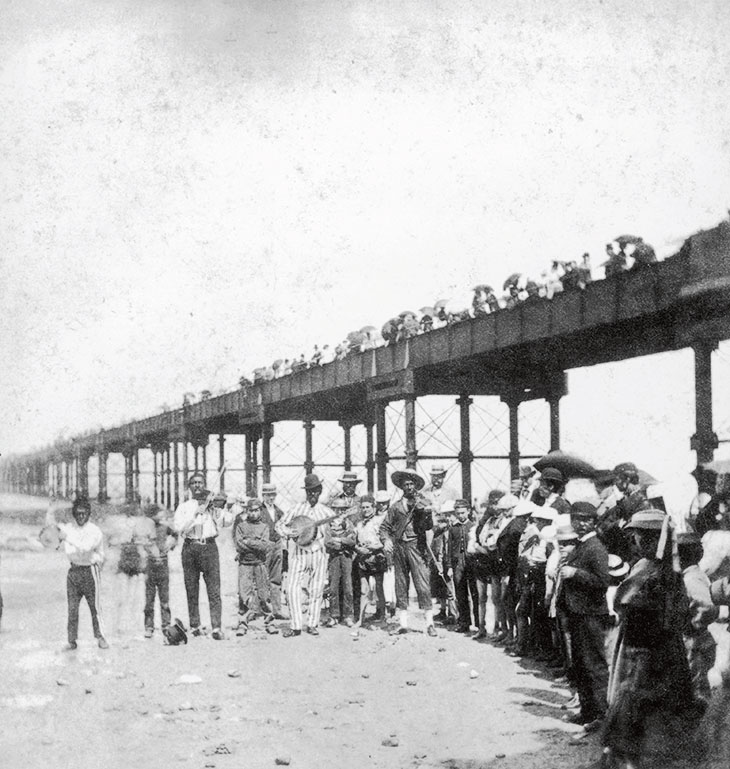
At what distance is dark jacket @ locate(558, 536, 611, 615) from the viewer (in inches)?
272

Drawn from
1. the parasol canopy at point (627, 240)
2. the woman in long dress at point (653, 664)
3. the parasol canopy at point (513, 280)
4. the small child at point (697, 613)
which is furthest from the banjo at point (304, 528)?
the parasol canopy at point (513, 280)

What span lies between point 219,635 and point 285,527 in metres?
1.50

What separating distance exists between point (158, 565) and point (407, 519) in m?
3.11

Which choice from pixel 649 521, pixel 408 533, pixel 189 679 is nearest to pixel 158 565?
pixel 189 679

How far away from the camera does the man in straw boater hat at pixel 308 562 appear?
11.1m

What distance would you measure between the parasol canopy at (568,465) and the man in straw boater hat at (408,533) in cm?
238

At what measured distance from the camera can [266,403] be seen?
3291 centimetres

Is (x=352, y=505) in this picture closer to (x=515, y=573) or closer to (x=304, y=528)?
(x=304, y=528)

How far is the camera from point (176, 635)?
34.3 feet

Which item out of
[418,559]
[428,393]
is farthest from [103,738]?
[428,393]

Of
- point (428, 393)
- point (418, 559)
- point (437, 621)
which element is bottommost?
point (437, 621)

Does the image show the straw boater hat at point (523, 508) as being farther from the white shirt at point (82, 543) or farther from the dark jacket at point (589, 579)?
the white shirt at point (82, 543)

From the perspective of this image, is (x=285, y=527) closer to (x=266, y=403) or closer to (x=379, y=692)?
(x=379, y=692)

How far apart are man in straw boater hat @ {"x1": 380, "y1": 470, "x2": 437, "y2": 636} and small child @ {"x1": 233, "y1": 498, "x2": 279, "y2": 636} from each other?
1645mm
